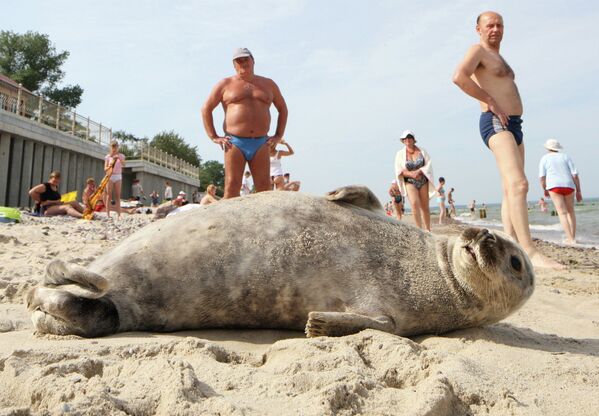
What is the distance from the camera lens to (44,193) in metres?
12.7

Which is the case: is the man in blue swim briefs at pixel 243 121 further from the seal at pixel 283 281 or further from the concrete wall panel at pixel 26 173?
the concrete wall panel at pixel 26 173

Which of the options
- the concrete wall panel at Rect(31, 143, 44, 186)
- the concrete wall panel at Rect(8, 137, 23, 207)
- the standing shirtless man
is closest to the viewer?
the standing shirtless man

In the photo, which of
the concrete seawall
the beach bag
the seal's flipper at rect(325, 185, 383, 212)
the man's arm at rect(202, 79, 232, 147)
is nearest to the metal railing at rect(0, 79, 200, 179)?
the concrete seawall

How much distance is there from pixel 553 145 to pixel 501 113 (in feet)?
17.3

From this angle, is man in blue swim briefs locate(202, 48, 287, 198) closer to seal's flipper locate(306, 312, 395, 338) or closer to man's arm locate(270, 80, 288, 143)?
man's arm locate(270, 80, 288, 143)

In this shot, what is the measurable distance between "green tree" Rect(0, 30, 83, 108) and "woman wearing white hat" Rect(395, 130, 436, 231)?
4512cm

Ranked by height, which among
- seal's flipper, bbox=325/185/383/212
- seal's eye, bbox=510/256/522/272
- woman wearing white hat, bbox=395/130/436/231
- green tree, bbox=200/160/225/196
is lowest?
seal's eye, bbox=510/256/522/272

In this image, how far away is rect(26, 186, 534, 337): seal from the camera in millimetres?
2670

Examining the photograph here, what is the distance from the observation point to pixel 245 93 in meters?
6.27

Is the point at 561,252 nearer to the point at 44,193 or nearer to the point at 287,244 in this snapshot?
the point at 287,244

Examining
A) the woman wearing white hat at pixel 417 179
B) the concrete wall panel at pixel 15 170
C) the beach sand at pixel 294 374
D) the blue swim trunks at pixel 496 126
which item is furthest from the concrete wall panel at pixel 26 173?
Answer: the beach sand at pixel 294 374

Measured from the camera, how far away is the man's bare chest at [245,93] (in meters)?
6.24

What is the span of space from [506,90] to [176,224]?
4148 millimetres

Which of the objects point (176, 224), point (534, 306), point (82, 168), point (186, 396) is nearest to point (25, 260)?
point (176, 224)
